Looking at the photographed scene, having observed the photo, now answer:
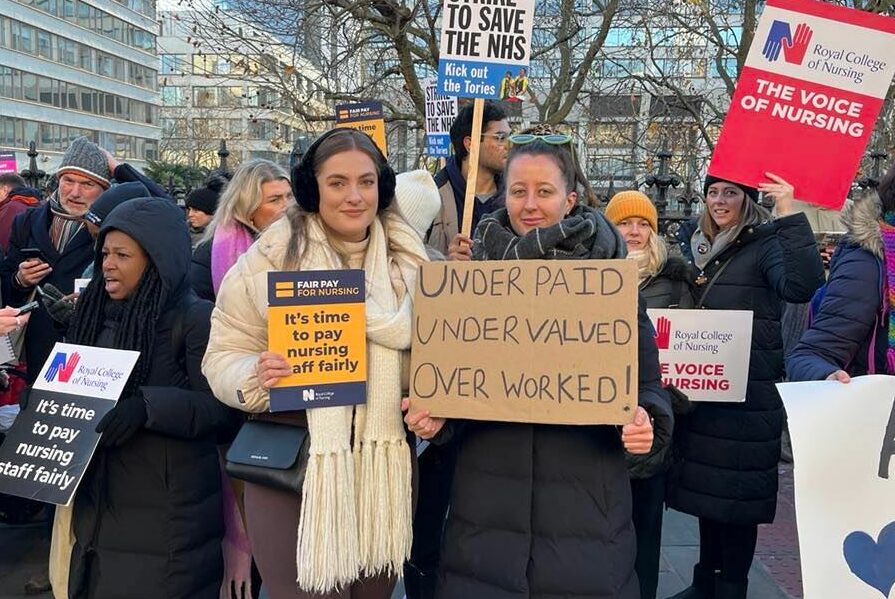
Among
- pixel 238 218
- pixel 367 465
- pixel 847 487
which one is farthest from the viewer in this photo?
pixel 238 218

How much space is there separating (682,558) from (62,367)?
3459mm

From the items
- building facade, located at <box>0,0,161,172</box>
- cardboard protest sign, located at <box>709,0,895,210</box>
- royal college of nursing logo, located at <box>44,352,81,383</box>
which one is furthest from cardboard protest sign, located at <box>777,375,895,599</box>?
building facade, located at <box>0,0,161,172</box>

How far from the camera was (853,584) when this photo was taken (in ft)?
7.26

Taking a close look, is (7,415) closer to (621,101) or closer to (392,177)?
(392,177)

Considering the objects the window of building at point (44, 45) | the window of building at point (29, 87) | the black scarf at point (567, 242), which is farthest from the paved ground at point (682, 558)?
the window of building at point (44, 45)

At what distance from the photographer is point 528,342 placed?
2131mm

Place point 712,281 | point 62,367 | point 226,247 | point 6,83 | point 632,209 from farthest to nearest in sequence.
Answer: point 6,83 < point 226,247 < point 632,209 < point 712,281 < point 62,367

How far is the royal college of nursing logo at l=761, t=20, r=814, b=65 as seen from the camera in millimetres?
3021

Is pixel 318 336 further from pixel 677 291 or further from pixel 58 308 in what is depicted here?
pixel 677 291

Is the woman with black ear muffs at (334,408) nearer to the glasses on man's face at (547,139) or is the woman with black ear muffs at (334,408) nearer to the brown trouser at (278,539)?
the brown trouser at (278,539)

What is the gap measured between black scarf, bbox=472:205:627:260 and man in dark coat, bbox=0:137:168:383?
2.40m

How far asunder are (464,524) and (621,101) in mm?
13127

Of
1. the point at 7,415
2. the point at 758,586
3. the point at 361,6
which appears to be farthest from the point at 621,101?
the point at 7,415

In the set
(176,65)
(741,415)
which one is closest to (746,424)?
(741,415)
